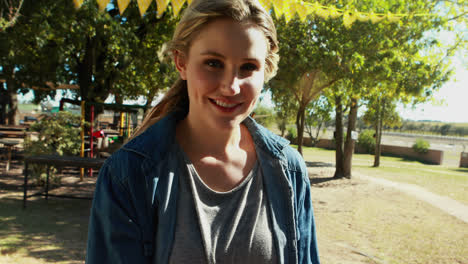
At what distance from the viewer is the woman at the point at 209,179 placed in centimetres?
122

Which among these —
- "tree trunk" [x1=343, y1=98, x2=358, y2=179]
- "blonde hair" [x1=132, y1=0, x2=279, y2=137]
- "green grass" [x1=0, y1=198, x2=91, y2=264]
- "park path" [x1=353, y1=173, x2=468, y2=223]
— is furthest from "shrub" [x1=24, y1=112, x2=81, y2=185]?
"tree trunk" [x1=343, y1=98, x2=358, y2=179]

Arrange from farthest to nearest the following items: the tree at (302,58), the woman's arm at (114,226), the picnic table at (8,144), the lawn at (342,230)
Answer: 1. the picnic table at (8,144)
2. the tree at (302,58)
3. the lawn at (342,230)
4. the woman's arm at (114,226)

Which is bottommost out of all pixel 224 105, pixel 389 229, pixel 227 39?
pixel 389 229

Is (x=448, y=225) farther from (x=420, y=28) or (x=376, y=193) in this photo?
(x=420, y=28)

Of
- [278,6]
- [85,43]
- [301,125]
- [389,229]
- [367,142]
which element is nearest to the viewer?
[278,6]

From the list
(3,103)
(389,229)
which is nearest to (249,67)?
(389,229)

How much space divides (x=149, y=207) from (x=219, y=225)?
276 mm

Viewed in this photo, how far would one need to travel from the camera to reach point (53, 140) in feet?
28.5

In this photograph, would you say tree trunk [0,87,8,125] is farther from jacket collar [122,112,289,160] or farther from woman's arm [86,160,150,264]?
woman's arm [86,160,150,264]

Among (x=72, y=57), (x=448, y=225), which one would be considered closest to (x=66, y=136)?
(x=72, y=57)

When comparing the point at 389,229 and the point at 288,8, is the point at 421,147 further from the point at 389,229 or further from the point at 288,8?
the point at 288,8

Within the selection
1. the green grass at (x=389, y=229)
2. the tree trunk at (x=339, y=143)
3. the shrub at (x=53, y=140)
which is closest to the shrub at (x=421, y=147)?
the tree trunk at (x=339, y=143)

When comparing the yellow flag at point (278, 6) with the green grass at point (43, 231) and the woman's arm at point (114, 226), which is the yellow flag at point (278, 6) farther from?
the green grass at point (43, 231)

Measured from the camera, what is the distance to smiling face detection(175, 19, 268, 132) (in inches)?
52.2
